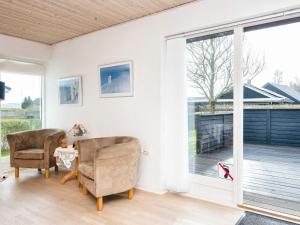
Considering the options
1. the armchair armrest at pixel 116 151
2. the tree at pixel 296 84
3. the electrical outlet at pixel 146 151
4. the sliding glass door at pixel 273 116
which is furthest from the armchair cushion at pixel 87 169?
the tree at pixel 296 84

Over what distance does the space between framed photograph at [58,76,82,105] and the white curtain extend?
6.10 ft

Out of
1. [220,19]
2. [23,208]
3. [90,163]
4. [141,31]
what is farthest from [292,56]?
[23,208]

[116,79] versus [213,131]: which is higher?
[116,79]

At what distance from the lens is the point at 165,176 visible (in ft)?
10.8

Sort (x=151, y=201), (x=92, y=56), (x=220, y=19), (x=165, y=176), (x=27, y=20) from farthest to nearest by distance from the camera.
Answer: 1. (x=92, y=56)
2. (x=27, y=20)
3. (x=165, y=176)
4. (x=151, y=201)
5. (x=220, y=19)

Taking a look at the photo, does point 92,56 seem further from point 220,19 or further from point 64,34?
point 220,19

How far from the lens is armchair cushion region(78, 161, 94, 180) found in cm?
283

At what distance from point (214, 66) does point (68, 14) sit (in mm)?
2166

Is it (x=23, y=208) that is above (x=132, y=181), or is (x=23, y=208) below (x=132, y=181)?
below

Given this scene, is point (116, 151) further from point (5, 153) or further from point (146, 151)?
point (5, 153)

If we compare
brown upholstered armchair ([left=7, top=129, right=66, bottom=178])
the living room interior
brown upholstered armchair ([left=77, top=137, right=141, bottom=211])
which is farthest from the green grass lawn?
brown upholstered armchair ([left=77, top=137, right=141, bottom=211])

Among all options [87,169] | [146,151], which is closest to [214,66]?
[146,151]

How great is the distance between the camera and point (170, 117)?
3.24m

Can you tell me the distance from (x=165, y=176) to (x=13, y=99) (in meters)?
3.42
